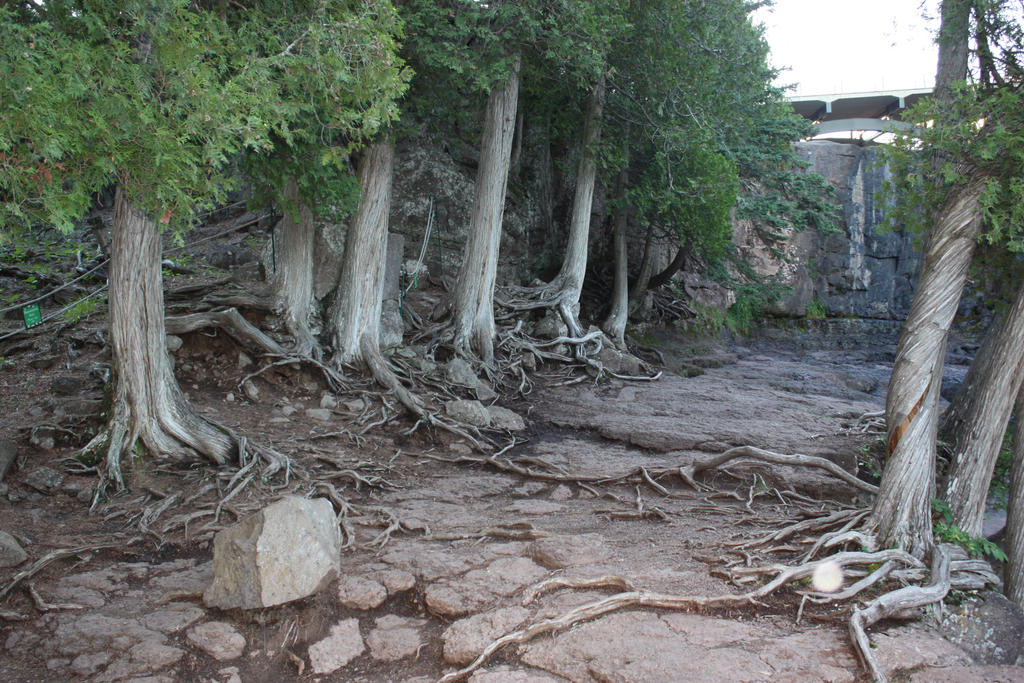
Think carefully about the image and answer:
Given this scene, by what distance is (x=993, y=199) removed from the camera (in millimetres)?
4332

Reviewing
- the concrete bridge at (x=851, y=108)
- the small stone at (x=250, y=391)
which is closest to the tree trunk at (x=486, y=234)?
the small stone at (x=250, y=391)

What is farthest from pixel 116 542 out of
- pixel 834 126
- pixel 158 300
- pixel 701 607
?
pixel 834 126

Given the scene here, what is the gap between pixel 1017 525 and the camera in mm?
4723

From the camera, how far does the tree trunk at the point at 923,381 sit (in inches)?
177

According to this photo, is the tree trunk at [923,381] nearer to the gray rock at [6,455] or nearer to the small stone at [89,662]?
the small stone at [89,662]

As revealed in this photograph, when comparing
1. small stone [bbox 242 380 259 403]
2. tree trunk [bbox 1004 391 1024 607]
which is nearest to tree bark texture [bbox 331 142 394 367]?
small stone [bbox 242 380 259 403]

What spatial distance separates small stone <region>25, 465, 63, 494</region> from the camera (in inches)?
219

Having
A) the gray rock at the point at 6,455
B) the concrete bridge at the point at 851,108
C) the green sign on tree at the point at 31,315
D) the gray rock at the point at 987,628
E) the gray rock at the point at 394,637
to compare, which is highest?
the concrete bridge at the point at 851,108

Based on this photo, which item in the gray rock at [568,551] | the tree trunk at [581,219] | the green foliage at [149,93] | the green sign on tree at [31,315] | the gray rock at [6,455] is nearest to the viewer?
the green foliage at [149,93]

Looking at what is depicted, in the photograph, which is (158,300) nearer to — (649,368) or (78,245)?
(78,245)

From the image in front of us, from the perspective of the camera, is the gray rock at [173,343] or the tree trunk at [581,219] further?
the tree trunk at [581,219]

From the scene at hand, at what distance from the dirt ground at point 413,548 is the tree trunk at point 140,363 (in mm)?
260

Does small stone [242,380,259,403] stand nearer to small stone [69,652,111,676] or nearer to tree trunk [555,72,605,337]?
small stone [69,652,111,676]

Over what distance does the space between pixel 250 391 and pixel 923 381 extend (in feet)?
22.2
